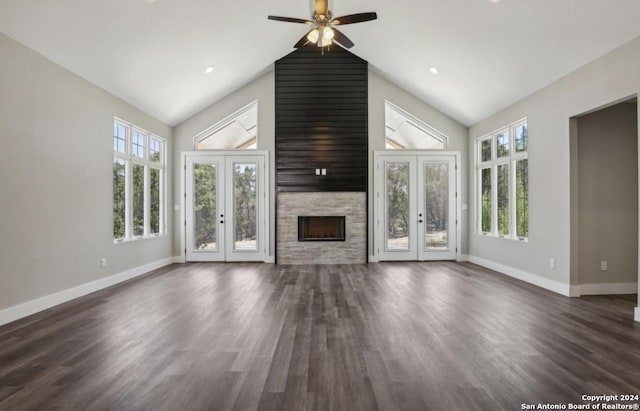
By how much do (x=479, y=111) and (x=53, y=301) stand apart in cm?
743

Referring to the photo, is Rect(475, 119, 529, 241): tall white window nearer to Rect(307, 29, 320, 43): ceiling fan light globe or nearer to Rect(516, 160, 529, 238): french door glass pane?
Rect(516, 160, 529, 238): french door glass pane

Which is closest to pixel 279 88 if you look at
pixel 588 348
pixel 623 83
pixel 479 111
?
pixel 479 111

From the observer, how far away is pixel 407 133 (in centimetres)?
815

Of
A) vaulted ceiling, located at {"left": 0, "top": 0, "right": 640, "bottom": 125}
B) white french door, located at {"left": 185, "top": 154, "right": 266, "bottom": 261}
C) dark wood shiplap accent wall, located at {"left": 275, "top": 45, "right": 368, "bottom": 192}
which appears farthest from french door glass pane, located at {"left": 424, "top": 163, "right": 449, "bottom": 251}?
white french door, located at {"left": 185, "top": 154, "right": 266, "bottom": 261}

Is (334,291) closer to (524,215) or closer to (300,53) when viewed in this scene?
(524,215)

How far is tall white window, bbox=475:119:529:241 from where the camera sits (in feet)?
19.7

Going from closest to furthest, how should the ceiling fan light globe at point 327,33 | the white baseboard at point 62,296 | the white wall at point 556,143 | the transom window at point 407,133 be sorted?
the white baseboard at point 62,296 → the white wall at point 556,143 → the ceiling fan light globe at point 327,33 → the transom window at point 407,133

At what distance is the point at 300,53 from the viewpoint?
8016 mm

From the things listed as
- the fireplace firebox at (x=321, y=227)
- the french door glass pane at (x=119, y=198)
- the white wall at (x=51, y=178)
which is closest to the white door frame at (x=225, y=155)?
the fireplace firebox at (x=321, y=227)

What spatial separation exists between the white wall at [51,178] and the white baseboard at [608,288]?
6657mm

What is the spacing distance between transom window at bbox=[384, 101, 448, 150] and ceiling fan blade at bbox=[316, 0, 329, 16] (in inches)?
160

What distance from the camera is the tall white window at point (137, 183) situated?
5941 millimetres

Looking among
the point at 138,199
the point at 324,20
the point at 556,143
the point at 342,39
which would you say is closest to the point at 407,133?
the point at 556,143

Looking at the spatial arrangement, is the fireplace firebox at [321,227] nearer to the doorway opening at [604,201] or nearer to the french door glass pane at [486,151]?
the french door glass pane at [486,151]
